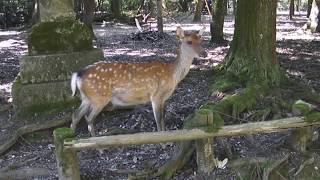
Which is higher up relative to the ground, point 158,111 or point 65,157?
point 158,111

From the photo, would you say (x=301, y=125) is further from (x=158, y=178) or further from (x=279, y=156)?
(x=158, y=178)

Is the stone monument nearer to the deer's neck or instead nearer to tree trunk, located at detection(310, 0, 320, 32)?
the deer's neck

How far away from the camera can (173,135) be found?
4.59 metres

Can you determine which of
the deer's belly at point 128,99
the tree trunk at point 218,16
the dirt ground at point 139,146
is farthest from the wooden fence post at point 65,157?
the tree trunk at point 218,16

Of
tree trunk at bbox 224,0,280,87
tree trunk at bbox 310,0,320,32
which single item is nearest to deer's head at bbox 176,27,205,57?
tree trunk at bbox 224,0,280,87

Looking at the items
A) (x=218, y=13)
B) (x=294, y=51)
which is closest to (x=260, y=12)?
(x=294, y=51)

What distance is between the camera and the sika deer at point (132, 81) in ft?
19.2

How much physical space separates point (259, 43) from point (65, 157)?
13.1 ft

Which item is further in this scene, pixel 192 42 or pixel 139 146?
pixel 139 146

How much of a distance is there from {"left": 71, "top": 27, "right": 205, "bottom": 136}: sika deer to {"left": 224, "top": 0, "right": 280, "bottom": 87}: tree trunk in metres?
1.82

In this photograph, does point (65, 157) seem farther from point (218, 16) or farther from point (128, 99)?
point (218, 16)

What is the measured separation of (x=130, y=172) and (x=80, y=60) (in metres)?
2.61

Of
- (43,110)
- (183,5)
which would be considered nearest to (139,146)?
(43,110)

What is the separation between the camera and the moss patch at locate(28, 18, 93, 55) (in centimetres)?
725
